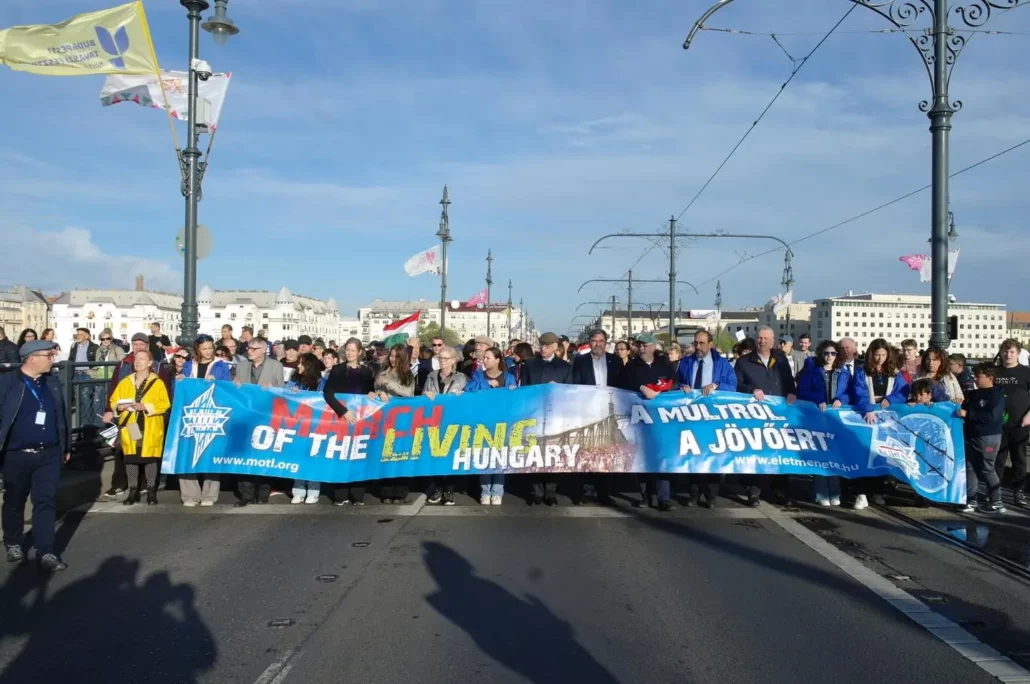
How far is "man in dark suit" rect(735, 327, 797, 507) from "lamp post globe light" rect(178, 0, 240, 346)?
7.41 meters

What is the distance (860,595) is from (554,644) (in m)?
2.42

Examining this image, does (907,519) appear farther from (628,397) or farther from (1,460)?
(1,460)

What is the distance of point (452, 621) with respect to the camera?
17.9 feet

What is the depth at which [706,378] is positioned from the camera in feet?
32.4

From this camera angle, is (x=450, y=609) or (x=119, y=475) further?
(x=119, y=475)

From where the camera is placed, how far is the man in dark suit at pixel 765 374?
9805mm

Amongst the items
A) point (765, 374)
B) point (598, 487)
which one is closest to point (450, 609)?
point (598, 487)

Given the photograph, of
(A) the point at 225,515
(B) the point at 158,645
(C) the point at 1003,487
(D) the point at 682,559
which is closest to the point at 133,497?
(A) the point at 225,515

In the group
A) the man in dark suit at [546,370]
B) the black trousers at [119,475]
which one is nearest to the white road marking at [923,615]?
the man in dark suit at [546,370]

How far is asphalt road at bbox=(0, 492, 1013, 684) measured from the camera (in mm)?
4680

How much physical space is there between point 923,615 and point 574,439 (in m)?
4.32

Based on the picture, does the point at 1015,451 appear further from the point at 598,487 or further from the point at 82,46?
the point at 82,46

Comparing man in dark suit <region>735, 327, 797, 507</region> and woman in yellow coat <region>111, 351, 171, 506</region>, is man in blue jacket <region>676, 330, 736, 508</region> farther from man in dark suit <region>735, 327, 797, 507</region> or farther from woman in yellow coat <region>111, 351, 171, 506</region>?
woman in yellow coat <region>111, 351, 171, 506</region>

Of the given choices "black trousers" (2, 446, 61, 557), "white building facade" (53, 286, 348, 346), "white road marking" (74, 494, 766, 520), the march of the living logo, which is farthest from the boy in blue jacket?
"white building facade" (53, 286, 348, 346)
